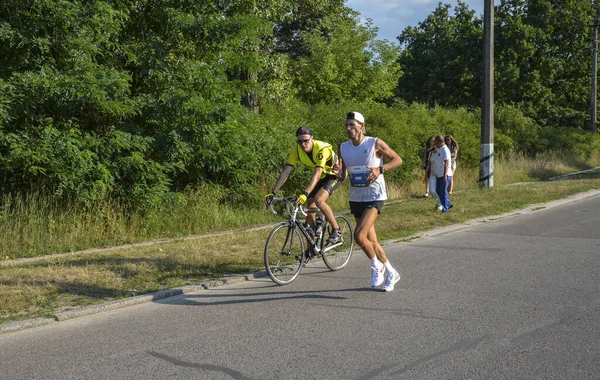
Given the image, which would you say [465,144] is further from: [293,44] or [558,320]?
[558,320]

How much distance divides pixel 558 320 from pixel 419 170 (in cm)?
1524

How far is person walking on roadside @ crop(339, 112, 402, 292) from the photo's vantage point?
283 inches

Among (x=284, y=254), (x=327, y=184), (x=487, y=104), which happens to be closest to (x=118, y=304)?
(x=284, y=254)

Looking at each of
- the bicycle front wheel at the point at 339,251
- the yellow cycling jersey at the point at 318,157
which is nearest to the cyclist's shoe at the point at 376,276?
the bicycle front wheel at the point at 339,251

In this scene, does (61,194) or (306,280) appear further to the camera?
(61,194)

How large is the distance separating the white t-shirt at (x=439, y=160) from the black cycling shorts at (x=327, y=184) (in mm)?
6252

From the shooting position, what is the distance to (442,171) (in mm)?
14086

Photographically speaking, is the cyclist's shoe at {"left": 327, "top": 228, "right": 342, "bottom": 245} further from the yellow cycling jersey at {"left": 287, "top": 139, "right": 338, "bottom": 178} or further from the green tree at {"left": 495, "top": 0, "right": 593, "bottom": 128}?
the green tree at {"left": 495, "top": 0, "right": 593, "bottom": 128}

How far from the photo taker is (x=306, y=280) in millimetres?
8016

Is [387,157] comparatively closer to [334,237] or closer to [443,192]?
[334,237]

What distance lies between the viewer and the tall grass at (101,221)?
1053 cm

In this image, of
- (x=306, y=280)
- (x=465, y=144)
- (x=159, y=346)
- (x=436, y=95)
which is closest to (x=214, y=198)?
(x=306, y=280)

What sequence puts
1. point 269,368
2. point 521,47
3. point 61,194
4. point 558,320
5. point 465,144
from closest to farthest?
point 269,368
point 558,320
point 61,194
point 465,144
point 521,47

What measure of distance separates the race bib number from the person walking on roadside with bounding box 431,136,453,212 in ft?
22.8
